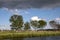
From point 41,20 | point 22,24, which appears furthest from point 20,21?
point 41,20

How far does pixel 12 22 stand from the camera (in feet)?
316

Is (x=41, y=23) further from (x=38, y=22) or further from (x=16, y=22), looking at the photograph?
(x=16, y=22)

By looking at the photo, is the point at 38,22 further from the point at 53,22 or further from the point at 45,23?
the point at 53,22

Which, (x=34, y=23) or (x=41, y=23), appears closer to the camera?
(x=34, y=23)

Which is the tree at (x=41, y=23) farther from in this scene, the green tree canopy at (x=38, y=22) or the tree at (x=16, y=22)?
the tree at (x=16, y=22)

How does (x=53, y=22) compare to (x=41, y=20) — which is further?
(x=53, y=22)

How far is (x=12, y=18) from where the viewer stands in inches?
3831

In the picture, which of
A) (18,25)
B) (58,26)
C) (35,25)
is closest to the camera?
(18,25)

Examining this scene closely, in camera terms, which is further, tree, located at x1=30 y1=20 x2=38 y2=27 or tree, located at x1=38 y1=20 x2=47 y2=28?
tree, located at x1=38 y1=20 x2=47 y2=28

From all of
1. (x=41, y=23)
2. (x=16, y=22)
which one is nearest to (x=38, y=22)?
(x=41, y=23)

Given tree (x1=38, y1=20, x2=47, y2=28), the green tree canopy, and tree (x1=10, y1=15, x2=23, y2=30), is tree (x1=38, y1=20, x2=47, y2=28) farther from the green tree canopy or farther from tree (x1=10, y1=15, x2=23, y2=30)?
tree (x1=10, y1=15, x2=23, y2=30)

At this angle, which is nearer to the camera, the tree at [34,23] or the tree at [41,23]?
the tree at [34,23]

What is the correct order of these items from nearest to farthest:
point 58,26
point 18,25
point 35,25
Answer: point 18,25
point 35,25
point 58,26

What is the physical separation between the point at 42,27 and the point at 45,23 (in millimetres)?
3492
